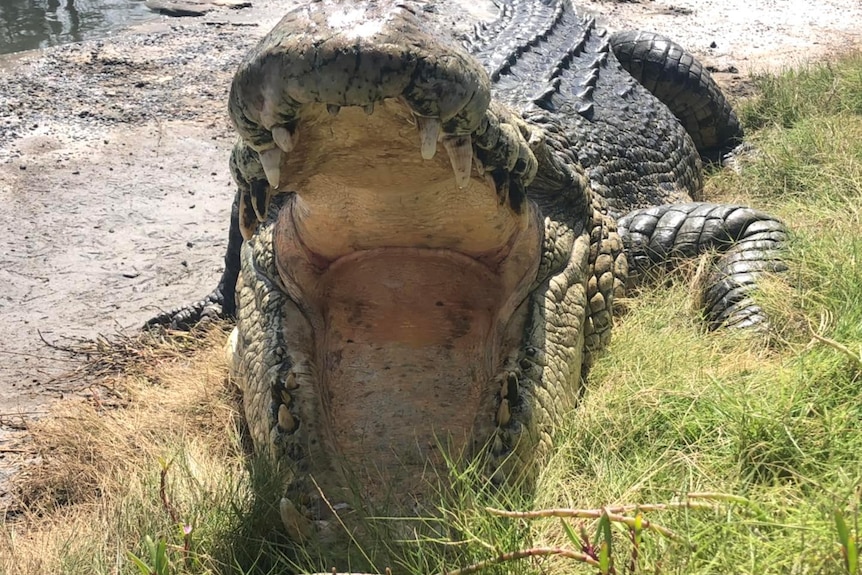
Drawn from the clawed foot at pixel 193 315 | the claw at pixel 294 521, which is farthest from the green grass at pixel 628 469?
the clawed foot at pixel 193 315

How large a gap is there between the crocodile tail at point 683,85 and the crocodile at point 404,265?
2107 mm

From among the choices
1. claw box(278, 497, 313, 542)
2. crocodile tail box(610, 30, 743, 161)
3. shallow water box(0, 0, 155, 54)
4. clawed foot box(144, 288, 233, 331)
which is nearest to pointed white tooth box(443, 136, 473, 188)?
claw box(278, 497, 313, 542)

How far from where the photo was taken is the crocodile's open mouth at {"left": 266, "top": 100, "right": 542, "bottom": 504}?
2.14m

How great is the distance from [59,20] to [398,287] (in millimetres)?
9635

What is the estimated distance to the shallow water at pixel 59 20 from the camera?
9.62 m

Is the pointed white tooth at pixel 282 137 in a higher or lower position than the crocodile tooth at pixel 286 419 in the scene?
higher

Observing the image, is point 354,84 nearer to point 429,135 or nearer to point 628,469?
point 429,135

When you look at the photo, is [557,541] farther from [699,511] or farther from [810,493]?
[810,493]

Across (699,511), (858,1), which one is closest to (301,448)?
(699,511)

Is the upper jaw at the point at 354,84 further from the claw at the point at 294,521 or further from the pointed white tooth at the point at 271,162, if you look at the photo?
the claw at the point at 294,521

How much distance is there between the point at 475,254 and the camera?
102 inches

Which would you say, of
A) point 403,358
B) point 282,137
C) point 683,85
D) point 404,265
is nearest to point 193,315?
point 404,265

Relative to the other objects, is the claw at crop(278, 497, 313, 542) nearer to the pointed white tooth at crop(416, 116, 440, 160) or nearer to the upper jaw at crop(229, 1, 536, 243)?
the upper jaw at crop(229, 1, 536, 243)

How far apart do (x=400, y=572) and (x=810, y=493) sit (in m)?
0.91
